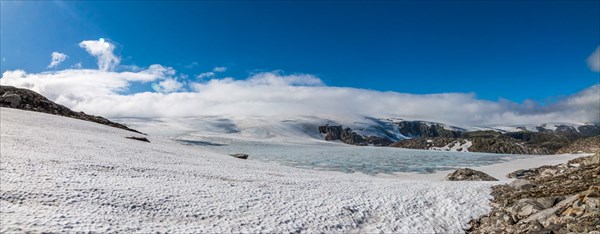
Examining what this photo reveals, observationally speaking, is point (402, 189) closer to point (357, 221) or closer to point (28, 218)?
point (357, 221)

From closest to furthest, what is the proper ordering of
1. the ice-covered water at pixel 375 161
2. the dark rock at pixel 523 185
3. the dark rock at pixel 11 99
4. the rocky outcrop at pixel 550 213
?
the rocky outcrop at pixel 550 213
the dark rock at pixel 523 185
the dark rock at pixel 11 99
the ice-covered water at pixel 375 161

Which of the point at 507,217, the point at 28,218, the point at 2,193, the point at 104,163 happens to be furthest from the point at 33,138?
the point at 507,217

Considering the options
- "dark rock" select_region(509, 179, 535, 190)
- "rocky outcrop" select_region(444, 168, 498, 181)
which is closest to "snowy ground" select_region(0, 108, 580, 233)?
"dark rock" select_region(509, 179, 535, 190)

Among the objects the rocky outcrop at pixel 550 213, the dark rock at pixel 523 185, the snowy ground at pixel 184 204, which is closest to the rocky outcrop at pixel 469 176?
the dark rock at pixel 523 185

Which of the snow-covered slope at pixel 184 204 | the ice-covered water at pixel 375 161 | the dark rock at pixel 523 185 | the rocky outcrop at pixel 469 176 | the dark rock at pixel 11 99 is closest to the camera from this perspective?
the snow-covered slope at pixel 184 204

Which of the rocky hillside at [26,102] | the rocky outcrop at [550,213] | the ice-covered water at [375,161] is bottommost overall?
the ice-covered water at [375,161]

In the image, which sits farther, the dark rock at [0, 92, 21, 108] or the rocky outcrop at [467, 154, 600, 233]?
the dark rock at [0, 92, 21, 108]

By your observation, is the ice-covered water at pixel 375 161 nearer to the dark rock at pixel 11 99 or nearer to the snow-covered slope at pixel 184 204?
the snow-covered slope at pixel 184 204

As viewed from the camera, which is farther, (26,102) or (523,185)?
(26,102)

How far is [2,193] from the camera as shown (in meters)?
7.00

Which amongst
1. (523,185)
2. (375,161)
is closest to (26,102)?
(375,161)

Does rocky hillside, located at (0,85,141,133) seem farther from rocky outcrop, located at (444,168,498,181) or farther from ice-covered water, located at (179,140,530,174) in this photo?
rocky outcrop, located at (444,168,498,181)

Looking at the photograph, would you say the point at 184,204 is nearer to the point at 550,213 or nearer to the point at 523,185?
the point at 550,213

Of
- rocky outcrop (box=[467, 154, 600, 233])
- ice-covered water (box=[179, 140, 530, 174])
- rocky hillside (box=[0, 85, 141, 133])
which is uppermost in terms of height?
rocky hillside (box=[0, 85, 141, 133])
